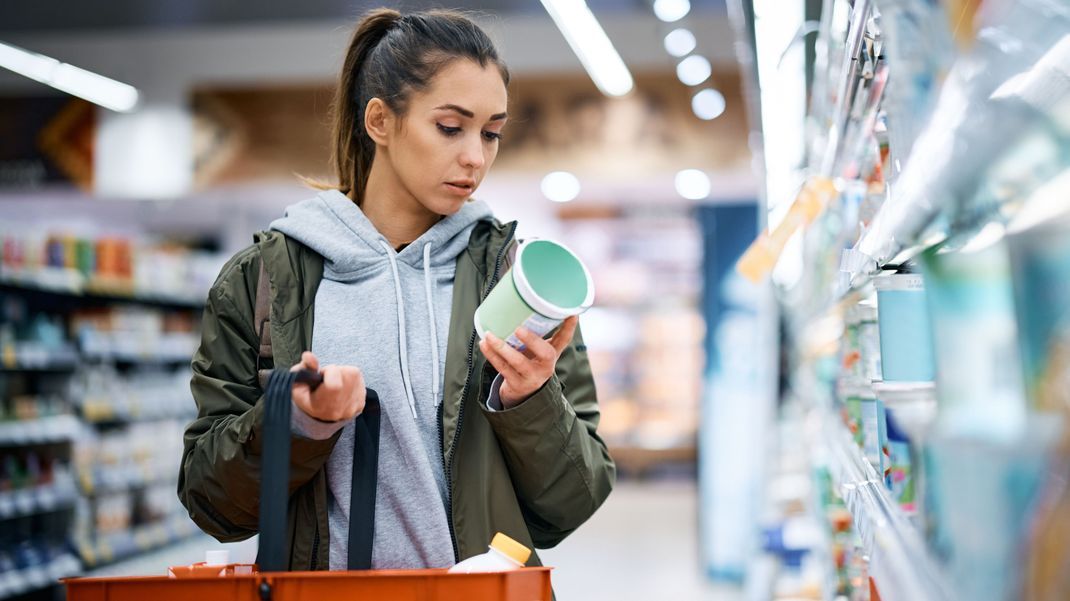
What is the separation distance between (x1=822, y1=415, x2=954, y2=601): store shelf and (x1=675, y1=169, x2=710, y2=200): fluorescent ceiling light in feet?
24.0

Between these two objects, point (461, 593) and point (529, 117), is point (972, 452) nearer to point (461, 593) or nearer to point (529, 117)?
point (461, 593)

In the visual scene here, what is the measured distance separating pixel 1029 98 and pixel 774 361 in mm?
5599

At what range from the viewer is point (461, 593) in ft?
3.71

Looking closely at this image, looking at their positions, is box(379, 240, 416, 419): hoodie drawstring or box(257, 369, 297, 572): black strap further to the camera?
box(379, 240, 416, 419): hoodie drawstring

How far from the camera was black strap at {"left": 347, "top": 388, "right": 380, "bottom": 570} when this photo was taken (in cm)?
138

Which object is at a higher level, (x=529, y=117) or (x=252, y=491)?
(x=529, y=117)

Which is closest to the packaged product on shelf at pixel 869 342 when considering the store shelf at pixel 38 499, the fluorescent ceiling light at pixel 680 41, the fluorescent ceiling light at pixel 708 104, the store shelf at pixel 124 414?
the store shelf at pixel 38 499

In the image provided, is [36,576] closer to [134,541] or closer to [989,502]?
[134,541]

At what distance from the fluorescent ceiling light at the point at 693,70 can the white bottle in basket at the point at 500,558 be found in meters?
6.97

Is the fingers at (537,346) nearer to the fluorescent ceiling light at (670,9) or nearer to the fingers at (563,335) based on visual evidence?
the fingers at (563,335)

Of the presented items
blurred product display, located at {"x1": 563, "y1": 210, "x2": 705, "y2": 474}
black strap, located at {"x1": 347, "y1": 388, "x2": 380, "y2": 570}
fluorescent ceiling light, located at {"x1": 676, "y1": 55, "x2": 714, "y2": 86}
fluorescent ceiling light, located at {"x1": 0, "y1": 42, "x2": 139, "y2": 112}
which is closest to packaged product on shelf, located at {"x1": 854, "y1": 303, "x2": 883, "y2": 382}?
black strap, located at {"x1": 347, "y1": 388, "x2": 380, "y2": 570}

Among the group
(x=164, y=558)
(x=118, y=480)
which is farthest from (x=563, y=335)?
(x=164, y=558)

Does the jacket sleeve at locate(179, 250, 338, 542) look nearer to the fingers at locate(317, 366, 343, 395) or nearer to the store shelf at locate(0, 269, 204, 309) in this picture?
the fingers at locate(317, 366, 343, 395)

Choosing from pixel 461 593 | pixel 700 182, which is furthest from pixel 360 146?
pixel 700 182
